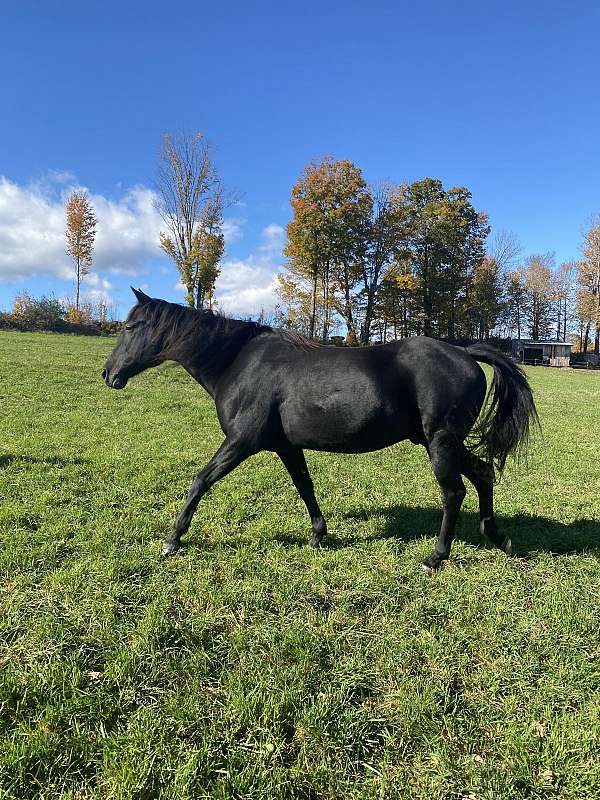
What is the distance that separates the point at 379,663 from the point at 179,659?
119 centimetres

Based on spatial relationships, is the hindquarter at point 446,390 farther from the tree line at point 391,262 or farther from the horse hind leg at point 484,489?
the tree line at point 391,262

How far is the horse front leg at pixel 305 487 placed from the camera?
448 cm

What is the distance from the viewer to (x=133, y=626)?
2.97m

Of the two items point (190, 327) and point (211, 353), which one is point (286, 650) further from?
point (190, 327)

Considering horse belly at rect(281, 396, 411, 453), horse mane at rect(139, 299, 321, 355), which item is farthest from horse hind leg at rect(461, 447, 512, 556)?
horse mane at rect(139, 299, 321, 355)

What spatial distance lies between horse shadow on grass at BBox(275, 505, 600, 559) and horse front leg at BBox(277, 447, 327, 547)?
0.46ft

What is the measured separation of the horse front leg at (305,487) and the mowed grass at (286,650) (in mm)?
174

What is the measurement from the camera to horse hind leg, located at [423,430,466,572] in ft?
13.2

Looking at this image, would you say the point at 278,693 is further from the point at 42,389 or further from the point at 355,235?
the point at 355,235

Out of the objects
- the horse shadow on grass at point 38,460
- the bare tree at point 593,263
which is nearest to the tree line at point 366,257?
the bare tree at point 593,263

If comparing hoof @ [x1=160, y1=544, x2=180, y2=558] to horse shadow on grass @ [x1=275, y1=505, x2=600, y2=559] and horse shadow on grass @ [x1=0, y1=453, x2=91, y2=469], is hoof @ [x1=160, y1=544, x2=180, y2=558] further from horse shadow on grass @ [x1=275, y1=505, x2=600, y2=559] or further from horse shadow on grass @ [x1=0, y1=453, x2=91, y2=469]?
horse shadow on grass @ [x1=0, y1=453, x2=91, y2=469]

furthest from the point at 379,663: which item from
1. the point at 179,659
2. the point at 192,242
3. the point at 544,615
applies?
the point at 192,242

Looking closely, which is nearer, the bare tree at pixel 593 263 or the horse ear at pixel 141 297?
the horse ear at pixel 141 297

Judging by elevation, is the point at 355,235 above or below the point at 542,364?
above
